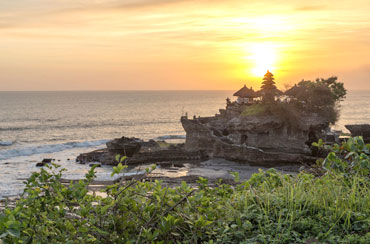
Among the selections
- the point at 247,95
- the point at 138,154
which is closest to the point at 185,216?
the point at 138,154

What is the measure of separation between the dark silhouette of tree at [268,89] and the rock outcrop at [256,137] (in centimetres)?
394

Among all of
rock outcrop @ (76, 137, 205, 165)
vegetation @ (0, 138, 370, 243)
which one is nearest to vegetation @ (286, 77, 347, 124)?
rock outcrop @ (76, 137, 205, 165)

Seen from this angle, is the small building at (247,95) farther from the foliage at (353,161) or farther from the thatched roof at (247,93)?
the foliage at (353,161)

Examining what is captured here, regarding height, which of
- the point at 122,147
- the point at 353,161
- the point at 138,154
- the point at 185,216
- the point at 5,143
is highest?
the point at 353,161

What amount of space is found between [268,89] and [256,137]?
8693 millimetres

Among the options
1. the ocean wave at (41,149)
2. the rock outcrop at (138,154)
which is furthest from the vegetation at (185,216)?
the ocean wave at (41,149)

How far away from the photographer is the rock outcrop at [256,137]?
48.7 metres

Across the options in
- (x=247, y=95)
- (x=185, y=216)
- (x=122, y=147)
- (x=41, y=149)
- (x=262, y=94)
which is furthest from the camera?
(x=41, y=149)

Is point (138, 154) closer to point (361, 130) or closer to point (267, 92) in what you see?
point (267, 92)

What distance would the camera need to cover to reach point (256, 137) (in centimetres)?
5106

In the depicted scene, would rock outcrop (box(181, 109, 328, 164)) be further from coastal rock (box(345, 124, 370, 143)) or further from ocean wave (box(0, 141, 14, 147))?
ocean wave (box(0, 141, 14, 147))

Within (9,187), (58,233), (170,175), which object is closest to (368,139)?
(170,175)

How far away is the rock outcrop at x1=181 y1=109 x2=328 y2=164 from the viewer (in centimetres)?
4872

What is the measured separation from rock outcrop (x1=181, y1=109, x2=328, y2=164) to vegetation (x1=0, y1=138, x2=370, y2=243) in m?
41.2
